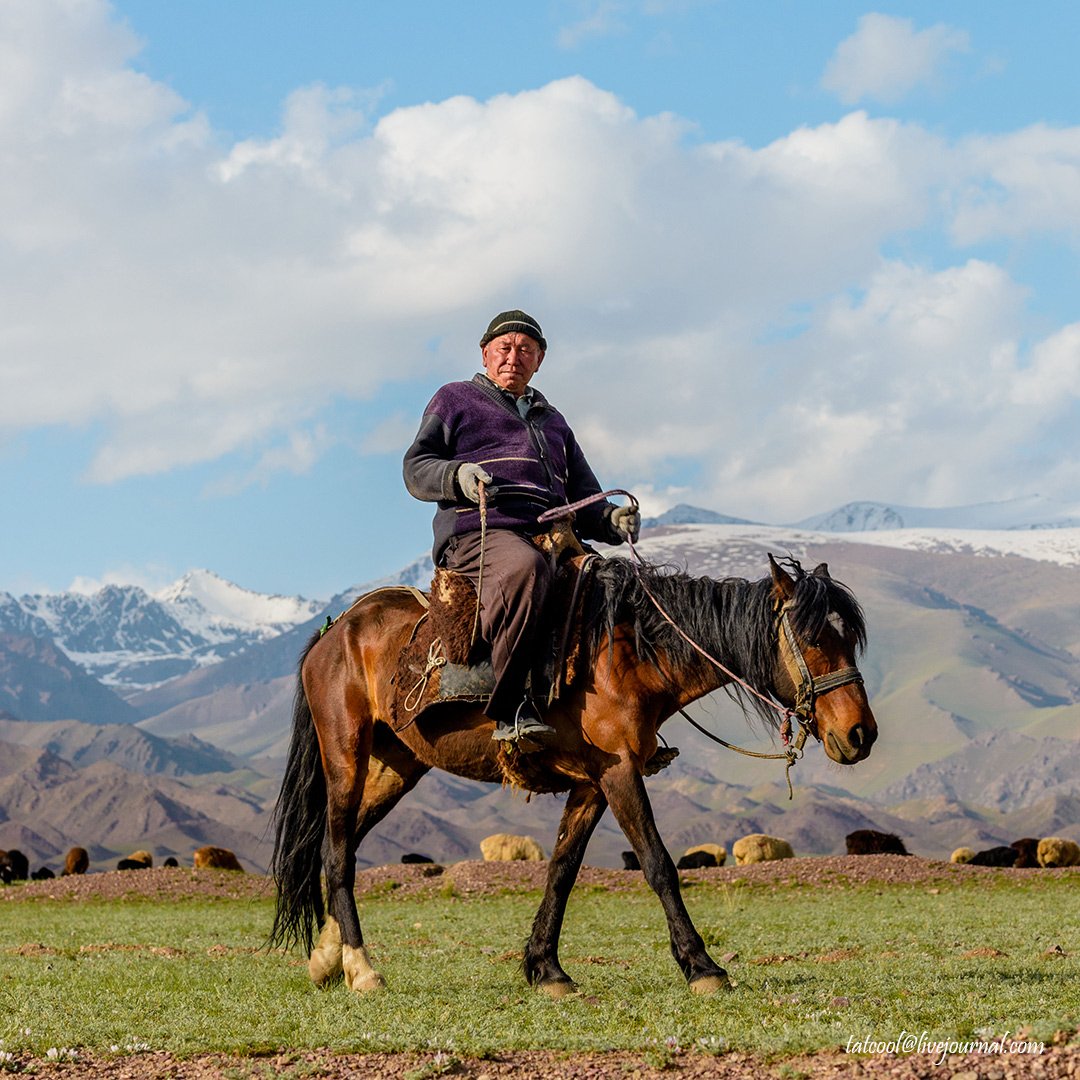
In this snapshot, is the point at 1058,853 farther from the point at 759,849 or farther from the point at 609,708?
the point at 609,708

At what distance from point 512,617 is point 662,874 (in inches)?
79.7

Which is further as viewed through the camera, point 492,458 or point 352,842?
point 352,842

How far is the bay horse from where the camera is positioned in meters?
9.45

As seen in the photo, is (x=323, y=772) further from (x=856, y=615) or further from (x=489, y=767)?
(x=856, y=615)

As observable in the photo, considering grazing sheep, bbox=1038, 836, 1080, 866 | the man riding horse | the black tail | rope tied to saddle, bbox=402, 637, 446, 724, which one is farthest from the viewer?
grazing sheep, bbox=1038, 836, 1080, 866

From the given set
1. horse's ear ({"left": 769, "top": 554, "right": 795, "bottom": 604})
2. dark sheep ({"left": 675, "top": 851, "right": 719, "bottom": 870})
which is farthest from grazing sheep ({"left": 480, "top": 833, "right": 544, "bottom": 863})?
horse's ear ({"left": 769, "top": 554, "right": 795, "bottom": 604})

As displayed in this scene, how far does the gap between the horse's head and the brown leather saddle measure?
1.44 meters

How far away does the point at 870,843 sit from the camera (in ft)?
138

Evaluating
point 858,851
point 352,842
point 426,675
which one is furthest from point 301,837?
point 858,851

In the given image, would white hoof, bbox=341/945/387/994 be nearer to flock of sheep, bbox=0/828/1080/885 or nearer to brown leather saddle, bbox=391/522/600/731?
brown leather saddle, bbox=391/522/600/731

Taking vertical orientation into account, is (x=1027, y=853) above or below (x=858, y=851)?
above

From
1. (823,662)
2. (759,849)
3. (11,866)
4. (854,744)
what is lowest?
(11,866)

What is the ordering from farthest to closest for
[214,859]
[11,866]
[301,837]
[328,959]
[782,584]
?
[214,859] → [11,866] → [301,837] → [328,959] → [782,584]

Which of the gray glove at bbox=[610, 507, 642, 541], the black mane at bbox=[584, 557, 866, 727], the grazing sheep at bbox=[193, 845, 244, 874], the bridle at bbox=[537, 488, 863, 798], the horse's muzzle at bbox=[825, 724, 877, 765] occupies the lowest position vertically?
the grazing sheep at bbox=[193, 845, 244, 874]
